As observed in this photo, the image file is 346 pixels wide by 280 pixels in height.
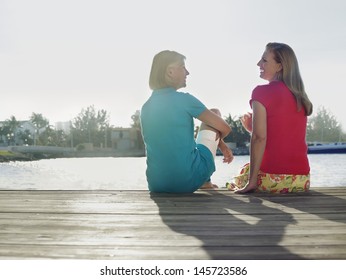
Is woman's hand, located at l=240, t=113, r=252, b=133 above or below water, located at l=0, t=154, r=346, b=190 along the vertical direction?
above

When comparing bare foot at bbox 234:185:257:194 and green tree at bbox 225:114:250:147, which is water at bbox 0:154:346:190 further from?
green tree at bbox 225:114:250:147

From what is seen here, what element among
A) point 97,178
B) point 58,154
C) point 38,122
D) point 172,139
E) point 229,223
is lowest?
point 97,178

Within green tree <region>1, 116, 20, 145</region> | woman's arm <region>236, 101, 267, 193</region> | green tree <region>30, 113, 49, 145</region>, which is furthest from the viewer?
green tree <region>30, 113, 49, 145</region>

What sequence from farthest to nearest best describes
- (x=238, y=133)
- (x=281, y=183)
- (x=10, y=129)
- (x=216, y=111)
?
(x=10, y=129) → (x=238, y=133) → (x=216, y=111) → (x=281, y=183)

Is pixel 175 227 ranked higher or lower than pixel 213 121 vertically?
lower

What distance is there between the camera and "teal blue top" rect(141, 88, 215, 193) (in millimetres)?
3178

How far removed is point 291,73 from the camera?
10.6 feet

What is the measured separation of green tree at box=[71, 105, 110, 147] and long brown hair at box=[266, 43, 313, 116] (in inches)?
2586

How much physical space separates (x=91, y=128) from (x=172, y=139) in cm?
7214

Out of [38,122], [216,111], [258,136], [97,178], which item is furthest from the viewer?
[38,122]

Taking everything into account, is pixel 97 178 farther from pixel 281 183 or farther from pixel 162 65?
pixel 281 183

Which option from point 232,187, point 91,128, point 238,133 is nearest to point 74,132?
point 91,128

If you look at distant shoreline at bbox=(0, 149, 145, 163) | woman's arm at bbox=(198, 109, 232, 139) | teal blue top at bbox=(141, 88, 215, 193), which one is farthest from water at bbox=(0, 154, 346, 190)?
distant shoreline at bbox=(0, 149, 145, 163)
